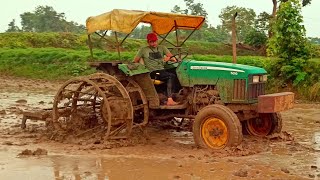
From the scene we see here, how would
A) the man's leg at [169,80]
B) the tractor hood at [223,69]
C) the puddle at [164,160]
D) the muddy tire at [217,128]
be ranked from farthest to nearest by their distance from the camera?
the man's leg at [169,80], the tractor hood at [223,69], the muddy tire at [217,128], the puddle at [164,160]

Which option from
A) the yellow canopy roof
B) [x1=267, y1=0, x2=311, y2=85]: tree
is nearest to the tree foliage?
[x1=267, y1=0, x2=311, y2=85]: tree

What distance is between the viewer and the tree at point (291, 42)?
56.1ft

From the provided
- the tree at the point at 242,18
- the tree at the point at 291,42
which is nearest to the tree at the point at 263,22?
the tree at the point at 242,18

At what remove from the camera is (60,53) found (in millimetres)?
25531

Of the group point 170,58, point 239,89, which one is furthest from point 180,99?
point 239,89

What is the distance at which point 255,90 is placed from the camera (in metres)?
9.20

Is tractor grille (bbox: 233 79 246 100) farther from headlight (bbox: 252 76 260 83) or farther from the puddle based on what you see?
the puddle

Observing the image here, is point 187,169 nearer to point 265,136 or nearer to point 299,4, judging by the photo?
point 265,136

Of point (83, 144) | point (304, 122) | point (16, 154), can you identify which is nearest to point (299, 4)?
point (304, 122)

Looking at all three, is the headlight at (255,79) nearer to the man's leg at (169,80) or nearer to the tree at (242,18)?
the man's leg at (169,80)

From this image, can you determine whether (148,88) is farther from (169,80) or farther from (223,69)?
(223,69)

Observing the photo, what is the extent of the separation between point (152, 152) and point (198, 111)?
52.4 inches

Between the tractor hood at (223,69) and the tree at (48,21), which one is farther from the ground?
the tree at (48,21)

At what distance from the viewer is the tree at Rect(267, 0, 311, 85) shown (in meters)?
17.1
